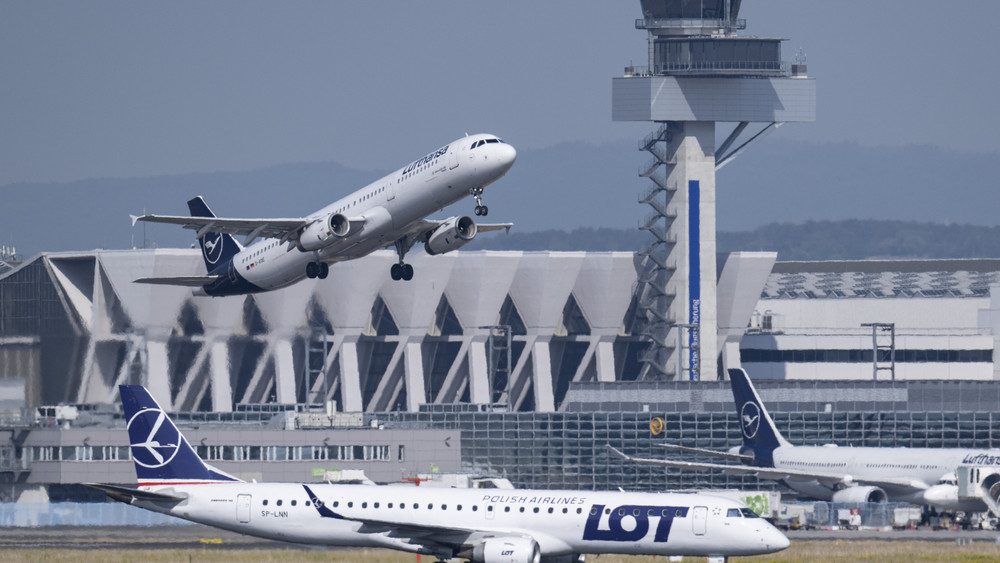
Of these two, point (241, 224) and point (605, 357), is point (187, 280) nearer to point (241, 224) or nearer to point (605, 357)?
point (241, 224)

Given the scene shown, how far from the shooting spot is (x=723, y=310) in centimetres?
19425

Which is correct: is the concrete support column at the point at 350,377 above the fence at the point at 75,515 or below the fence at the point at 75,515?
above

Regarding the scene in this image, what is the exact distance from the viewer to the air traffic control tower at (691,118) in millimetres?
180000

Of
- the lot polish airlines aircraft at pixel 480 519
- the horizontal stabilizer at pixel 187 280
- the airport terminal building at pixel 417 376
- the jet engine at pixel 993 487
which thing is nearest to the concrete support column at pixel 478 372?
the airport terminal building at pixel 417 376

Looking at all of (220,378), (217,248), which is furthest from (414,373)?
(217,248)

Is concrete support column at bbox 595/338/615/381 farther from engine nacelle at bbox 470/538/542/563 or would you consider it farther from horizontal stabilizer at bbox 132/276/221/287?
engine nacelle at bbox 470/538/542/563

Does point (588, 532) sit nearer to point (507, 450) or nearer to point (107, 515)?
point (107, 515)

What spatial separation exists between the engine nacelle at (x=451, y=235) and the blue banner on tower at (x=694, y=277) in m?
105

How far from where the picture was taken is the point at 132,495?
6053 centimetres

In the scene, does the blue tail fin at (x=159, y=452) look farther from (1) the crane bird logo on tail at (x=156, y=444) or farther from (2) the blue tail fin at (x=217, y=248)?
(2) the blue tail fin at (x=217, y=248)

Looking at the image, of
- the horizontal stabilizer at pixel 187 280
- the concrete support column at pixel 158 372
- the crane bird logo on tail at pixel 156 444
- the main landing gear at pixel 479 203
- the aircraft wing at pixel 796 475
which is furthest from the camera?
the concrete support column at pixel 158 372

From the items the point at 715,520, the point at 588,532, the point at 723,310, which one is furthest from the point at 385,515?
the point at 723,310

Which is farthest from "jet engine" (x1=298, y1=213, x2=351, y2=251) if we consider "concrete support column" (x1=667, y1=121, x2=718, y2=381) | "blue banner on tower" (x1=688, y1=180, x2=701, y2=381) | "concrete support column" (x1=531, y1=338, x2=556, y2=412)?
"concrete support column" (x1=531, y1=338, x2=556, y2=412)

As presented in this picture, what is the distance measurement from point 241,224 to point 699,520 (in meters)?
31.8
